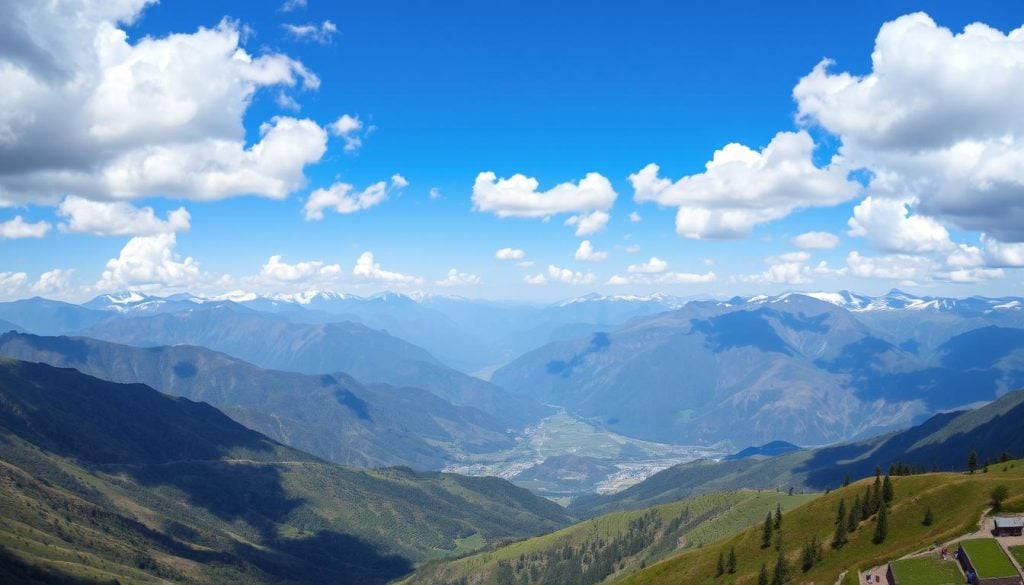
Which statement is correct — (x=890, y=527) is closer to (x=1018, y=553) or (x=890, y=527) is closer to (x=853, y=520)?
(x=853, y=520)

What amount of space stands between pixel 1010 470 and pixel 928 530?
4418 cm

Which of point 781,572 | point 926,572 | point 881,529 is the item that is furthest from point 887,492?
point 926,572

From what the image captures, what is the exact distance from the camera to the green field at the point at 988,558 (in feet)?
292

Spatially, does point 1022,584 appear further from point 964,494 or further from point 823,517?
point 823,517

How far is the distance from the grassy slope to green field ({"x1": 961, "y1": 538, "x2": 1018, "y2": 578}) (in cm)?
707

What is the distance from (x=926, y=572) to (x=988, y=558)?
26.8ft

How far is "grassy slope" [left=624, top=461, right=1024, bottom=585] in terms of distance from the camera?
112625 millimetres

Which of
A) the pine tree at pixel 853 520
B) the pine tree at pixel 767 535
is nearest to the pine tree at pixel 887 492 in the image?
the pine tree at pixel 853 520

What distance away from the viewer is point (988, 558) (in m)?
93.4

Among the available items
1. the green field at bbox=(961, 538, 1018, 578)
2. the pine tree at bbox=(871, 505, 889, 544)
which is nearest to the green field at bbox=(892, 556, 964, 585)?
the green field at bbox=(961, 538, 1018, 578)

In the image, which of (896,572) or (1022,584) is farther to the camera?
(896,572)

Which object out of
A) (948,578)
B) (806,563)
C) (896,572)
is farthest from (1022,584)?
(806,563)

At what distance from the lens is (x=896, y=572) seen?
98.2 metres

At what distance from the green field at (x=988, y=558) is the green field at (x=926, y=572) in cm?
309
